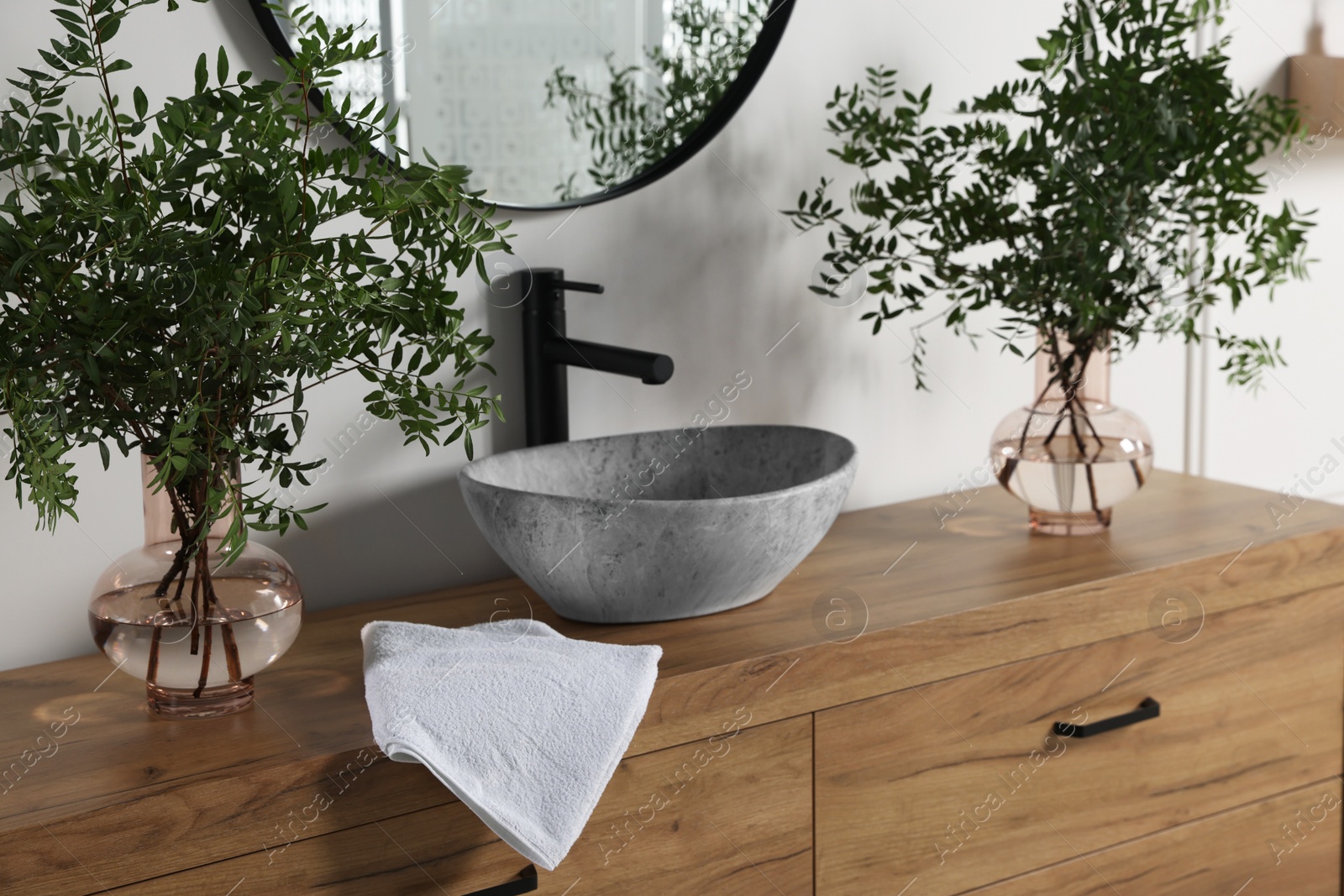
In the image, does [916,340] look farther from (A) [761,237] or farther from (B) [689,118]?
(B) [689,118]

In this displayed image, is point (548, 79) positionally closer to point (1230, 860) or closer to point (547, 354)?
point (547, 354)

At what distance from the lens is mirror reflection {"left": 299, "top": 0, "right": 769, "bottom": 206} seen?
1.14 m

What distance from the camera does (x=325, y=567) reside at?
1183 mm

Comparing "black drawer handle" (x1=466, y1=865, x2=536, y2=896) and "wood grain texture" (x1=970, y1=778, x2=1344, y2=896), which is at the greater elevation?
"black drawer handle" (x1=466, y1=865, x2=536, y2=896)

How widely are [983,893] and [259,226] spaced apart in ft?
2.87

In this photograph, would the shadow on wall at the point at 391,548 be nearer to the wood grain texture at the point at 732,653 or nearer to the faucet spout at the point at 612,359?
the wood grain texture at the point at 732,653

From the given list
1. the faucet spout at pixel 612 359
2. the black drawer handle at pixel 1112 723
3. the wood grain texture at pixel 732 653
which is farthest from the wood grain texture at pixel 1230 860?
the faucet spout at pixel 612 359

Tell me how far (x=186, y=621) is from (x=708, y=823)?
43 centimetres

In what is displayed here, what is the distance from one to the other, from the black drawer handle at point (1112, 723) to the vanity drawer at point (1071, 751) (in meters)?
0.01

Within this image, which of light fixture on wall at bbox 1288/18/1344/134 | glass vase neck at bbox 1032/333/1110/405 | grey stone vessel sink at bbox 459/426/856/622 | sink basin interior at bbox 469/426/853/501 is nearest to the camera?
grey stone vessel sink at bbox 459/426/856/622

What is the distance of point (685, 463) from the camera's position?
1290 mm

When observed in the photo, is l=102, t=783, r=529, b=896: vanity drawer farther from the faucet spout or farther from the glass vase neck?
the glass vase neck

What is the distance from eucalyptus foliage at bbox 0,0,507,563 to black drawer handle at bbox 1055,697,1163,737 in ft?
2.19

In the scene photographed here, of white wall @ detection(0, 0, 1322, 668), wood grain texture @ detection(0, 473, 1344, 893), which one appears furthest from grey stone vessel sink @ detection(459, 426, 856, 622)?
white wall @ detection(0, 0, 1322, 668)
